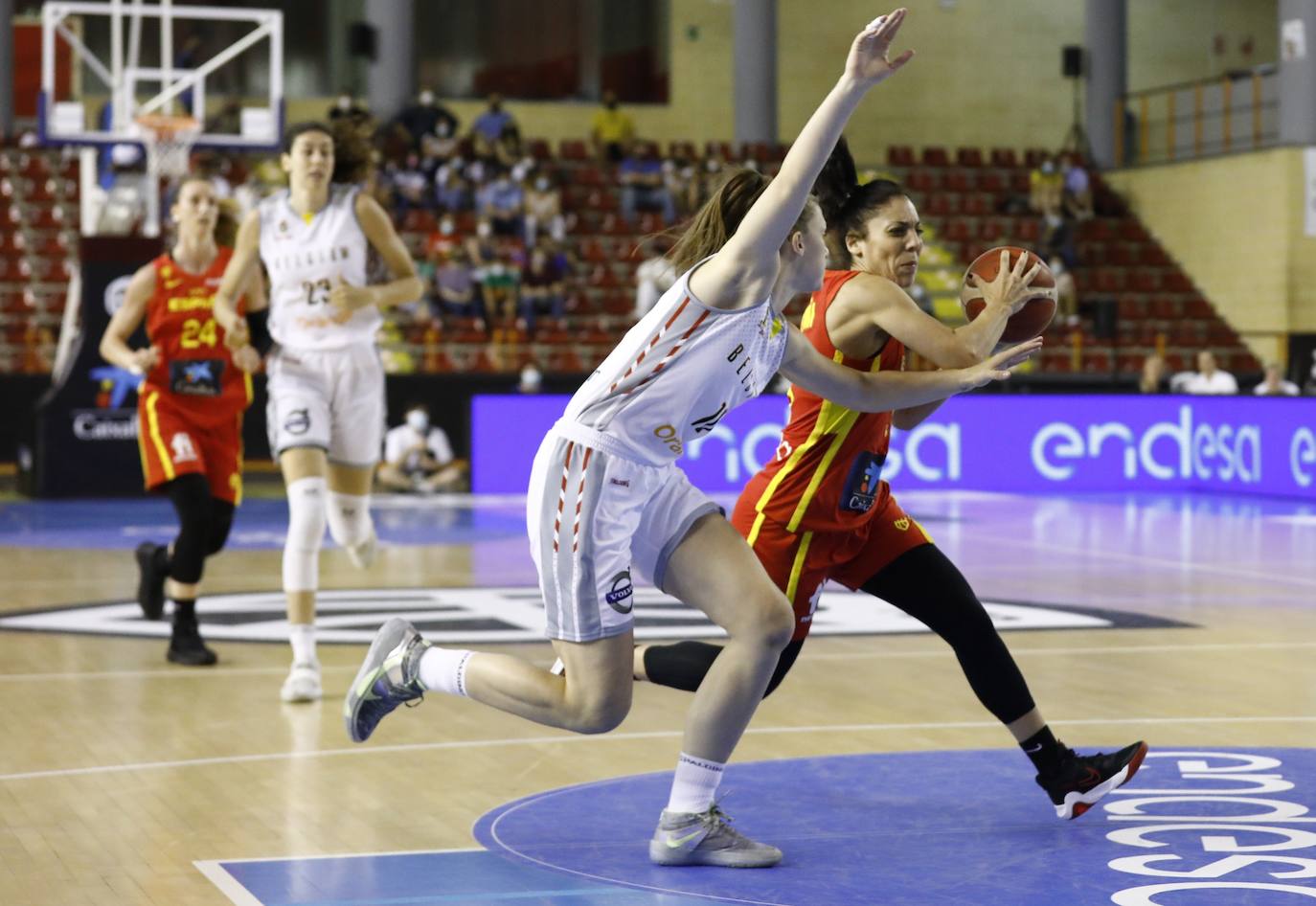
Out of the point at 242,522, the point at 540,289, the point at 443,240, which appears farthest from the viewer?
the point at 540,289

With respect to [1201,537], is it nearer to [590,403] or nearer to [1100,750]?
[1100,750]

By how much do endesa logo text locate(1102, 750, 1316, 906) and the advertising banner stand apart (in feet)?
44.5

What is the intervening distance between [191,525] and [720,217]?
14.5 feet

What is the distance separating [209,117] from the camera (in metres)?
28.3

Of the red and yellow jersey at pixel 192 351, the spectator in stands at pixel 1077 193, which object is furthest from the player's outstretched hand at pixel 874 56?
the spectator in stands at pixel 1077 193

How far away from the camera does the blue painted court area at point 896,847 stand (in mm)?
4898

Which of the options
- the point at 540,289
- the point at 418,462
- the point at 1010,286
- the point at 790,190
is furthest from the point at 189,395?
the point at 540,289

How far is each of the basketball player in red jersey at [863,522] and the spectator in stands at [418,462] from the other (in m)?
14.6

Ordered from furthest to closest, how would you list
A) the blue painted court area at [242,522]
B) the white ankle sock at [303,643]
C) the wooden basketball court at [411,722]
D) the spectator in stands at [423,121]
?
the spectator in stands at [423,121]
the blue painted court area at [242,522]
the white ankle sock at [303,643]
the wooden basketball court at [411,722]

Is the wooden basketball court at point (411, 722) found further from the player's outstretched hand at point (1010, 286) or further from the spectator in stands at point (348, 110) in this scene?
the spectator in stands at point (348, 110)

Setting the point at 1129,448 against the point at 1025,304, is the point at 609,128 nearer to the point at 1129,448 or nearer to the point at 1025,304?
the point at 1129,448

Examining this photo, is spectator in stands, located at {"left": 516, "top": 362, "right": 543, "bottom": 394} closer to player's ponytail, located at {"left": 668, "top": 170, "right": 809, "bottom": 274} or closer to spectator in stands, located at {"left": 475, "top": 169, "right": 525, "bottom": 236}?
spectator in stands, located at {"left": 475, "top": 169, "right": 525, "bottom": 236}

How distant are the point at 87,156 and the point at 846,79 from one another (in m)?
17.4

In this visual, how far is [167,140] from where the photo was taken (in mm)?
19297
